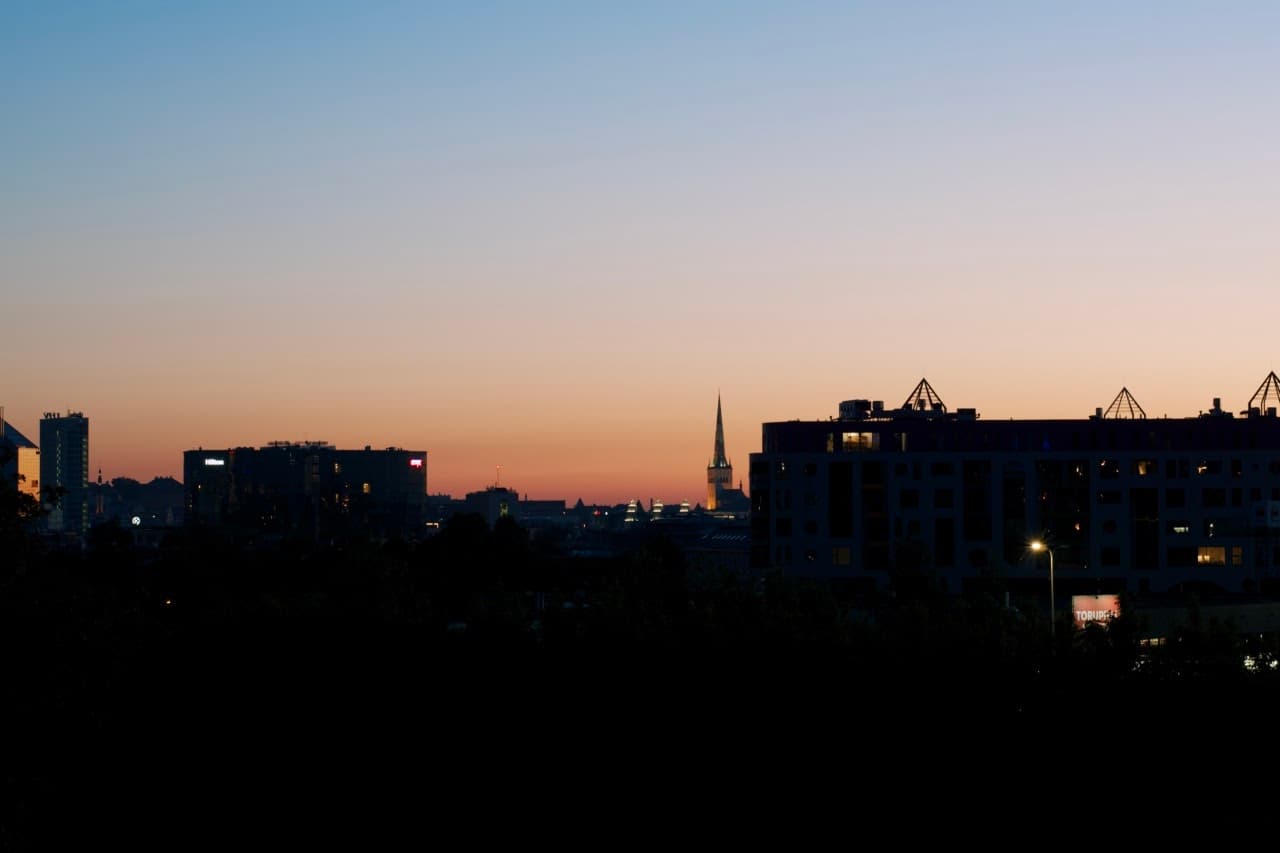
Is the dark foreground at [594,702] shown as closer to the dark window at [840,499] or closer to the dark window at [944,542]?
the dark window at [944,542]

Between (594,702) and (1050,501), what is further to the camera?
(1050,501)

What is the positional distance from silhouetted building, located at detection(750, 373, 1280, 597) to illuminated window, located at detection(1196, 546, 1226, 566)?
0.32ft

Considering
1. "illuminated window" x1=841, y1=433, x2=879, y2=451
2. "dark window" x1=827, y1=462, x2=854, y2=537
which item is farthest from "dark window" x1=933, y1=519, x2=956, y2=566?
"illuminated window" x1=841, y1=433, x2=879, y2=451

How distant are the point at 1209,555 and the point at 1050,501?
16423 millimetres

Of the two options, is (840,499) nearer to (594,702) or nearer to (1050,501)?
(1050,501)

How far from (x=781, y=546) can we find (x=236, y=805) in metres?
113

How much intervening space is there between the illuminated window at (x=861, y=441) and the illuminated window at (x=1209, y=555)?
1296 inches

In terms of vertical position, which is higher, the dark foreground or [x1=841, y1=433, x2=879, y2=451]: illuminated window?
[x1=841, y1=433, x2=879, y2=451]: illuminated window

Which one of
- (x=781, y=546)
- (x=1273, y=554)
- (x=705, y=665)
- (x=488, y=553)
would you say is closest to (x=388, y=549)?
(x=488, y=553)

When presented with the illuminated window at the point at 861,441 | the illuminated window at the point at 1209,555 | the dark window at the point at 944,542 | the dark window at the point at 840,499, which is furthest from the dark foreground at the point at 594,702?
the illuminated window at the point at 1209,555

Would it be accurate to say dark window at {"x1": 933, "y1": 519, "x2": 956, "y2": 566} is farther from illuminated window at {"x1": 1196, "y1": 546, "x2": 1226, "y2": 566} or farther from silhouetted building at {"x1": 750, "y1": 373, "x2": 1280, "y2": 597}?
illuminated window at {"x1": 1196, "y1": 546, "x2": 1226, "y2": 566}

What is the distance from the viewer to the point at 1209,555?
161500 millimetres

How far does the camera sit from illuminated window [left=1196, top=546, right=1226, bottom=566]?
161188 mm

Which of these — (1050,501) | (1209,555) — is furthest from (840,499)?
(1209,555)
